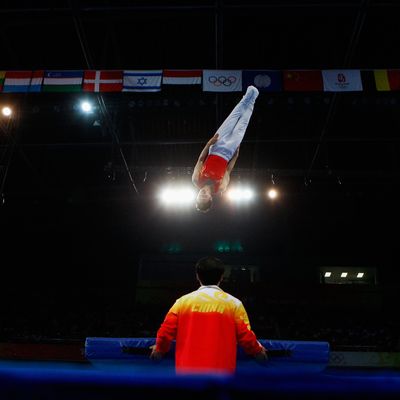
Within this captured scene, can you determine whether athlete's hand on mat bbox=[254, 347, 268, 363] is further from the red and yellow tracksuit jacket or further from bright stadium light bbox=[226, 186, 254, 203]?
bright stadium light bbox=[226, 186, 254, 203]

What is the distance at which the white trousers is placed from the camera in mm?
4695

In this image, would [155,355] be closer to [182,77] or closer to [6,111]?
[182,77]

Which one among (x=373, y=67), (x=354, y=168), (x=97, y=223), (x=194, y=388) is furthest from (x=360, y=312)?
(x=194, y=388)

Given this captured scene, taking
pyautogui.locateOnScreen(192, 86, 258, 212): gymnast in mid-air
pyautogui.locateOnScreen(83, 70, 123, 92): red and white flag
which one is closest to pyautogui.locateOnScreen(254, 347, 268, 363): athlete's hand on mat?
pyautogui.locateOnScreen(192, 86, 258, 212): gymnast in mid-air

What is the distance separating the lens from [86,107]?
25.9 ft

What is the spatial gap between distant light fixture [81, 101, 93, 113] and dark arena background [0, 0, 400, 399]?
192 millimetres

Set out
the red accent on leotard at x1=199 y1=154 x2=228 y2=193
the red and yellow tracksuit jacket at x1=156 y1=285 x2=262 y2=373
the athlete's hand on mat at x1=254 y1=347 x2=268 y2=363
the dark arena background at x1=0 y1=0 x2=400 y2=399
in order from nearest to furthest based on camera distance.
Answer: the red and yellow tracksuit jacket at x1=156 y1=285 x2=262 y2=373 → the athlete's hand on mat at x1=254 y1=347 x2=268 y2=363 → the red accent on leotard at x1=199 y1=154 x2=228 y2=193 → the dark arena background at x1=0 y1=0 x2=400 y2=399

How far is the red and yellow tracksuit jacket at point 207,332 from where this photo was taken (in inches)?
87.6

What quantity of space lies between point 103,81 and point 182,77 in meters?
1.39

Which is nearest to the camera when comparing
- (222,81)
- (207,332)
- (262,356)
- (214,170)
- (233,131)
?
(207,332)

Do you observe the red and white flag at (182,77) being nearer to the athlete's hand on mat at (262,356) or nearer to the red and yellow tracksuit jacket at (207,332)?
the red and yellow tracksuit jacket at (207,332)

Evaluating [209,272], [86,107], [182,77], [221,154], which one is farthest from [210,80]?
[209,272]

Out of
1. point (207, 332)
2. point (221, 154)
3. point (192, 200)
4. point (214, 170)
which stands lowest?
point (207, 332)

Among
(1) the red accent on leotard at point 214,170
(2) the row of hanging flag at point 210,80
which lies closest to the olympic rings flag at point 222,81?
(2) the row of hanging flag at point 210,80
